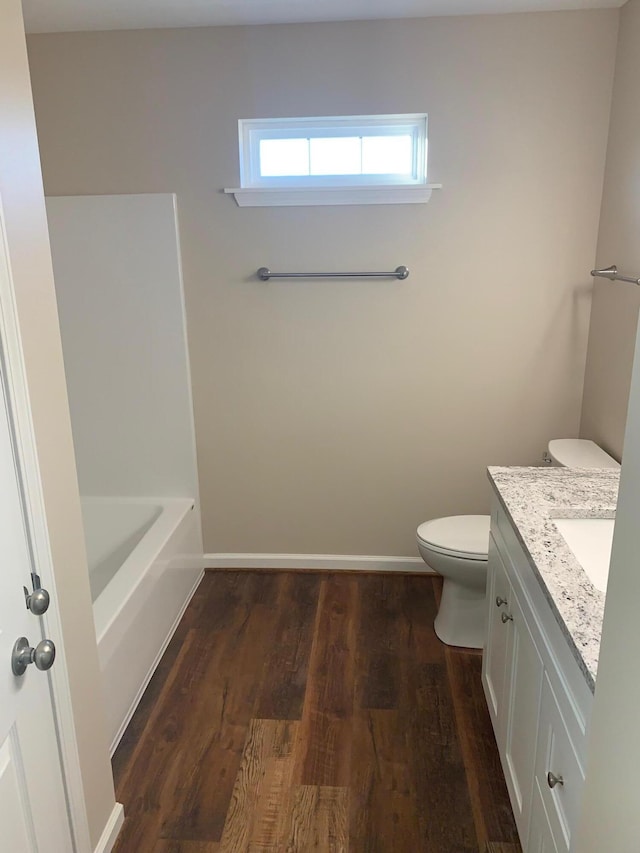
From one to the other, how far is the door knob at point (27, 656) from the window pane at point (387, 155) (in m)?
2.28

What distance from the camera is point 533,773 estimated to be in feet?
4.88

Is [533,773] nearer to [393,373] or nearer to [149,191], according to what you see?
[393,373]

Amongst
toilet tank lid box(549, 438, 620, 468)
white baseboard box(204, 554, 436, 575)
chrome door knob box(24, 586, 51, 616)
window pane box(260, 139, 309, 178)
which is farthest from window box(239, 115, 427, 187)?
chrome door knob box(24, 586, 51, 616)

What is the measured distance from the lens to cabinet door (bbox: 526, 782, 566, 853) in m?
1.34

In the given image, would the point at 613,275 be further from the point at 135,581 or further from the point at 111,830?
the point at 111,830

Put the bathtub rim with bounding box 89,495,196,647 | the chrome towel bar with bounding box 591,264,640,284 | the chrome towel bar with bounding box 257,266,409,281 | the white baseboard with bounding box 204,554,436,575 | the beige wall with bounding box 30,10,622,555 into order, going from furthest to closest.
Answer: the white baseboard with bounding box 204,554,436,575, the chrome towel bar with bounding box 257,266,409,281, the beige wall with bounding box 30,10,622,555, the chrome towel bar with bounding box 591,264,640,284, the bathtub rim with bounding box 89,495,196,647

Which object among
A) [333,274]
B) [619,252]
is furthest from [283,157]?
[619,252]

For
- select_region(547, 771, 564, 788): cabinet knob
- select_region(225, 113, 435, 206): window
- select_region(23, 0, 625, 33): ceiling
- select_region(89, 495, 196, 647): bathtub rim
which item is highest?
select_region(23, 0, 625, 33): ceiling

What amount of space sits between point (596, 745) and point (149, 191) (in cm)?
260

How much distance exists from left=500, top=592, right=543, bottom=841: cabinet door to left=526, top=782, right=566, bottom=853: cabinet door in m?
0.04

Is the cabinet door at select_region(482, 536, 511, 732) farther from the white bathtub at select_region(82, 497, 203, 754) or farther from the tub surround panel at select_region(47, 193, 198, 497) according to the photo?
the tub surround panel at select_region(47, 193, 198, 497)

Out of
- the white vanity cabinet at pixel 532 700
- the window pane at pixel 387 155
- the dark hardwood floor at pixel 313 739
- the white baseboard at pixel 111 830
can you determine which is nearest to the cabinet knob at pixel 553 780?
the white vanity cabinet at pixel 532 700

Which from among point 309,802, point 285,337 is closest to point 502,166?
point 285,337

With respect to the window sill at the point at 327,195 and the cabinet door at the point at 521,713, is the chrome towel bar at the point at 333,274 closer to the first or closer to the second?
the window sill at the point at 327,195
